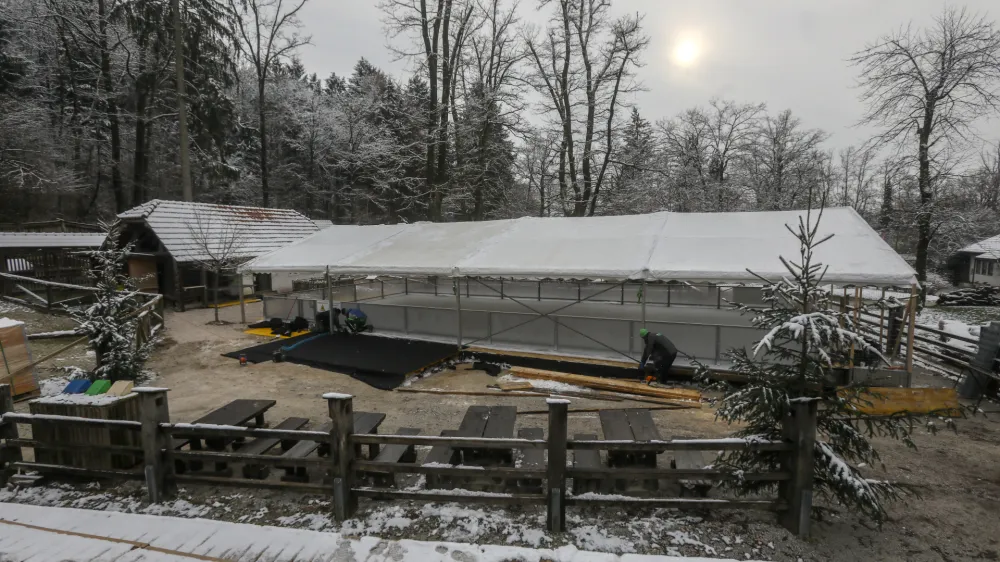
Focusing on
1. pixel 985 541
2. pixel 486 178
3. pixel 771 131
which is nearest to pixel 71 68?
pixel 486 178

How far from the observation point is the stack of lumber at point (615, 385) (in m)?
7.91

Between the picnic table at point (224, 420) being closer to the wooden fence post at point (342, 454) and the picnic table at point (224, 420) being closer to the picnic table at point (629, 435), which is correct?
the wooden fence post at point (342, 454)

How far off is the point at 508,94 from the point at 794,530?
17.8 m

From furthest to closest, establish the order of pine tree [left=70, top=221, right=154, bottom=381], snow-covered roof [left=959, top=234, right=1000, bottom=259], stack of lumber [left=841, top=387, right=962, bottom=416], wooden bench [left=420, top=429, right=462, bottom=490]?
snow-covered roof [left=959, top=234, right=1000, bottom=259], pine tree [left=70, top=221, right=154, bottom=381], stack of lumber [left=841, top=387, right=962, bottom=416], wooden bench [left=420, top=429, right=462, bottom=490]

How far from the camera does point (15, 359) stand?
7.71 meters

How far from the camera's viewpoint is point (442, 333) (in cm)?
1169

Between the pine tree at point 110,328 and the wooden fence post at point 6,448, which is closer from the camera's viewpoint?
the wooden fence post at point 6,448

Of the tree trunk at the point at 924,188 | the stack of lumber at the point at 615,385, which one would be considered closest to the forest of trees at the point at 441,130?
the tree trunk at the point at 924,188

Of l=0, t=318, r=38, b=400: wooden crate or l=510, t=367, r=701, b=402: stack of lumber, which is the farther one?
l=510, t=367, r=701, b=402: stack of lumber

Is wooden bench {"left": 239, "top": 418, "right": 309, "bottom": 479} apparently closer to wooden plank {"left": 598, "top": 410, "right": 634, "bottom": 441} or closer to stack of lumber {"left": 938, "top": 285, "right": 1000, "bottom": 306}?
wooden plank {"left": 598, "top": 410, "right": 634, "bottom": 441}

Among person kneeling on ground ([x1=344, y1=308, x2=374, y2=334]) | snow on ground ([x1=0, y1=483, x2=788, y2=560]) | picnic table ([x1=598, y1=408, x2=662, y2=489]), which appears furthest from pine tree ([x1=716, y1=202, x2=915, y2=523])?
person kneeling on ground ([x1=344, y1=308, x2=374, y2=334])

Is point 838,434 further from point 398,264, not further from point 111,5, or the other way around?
point 111,5

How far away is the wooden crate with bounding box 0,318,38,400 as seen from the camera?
24.7 ft

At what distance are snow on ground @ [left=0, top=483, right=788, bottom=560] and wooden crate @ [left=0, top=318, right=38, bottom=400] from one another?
4.42 metres
